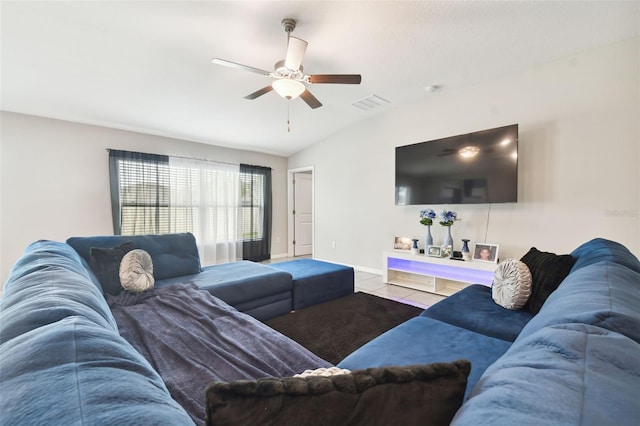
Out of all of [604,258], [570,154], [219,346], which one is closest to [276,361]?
[219,346]

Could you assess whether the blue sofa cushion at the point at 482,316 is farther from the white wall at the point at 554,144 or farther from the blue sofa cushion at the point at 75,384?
the white wall at the point at 554,144

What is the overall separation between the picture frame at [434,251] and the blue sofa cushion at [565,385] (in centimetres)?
320

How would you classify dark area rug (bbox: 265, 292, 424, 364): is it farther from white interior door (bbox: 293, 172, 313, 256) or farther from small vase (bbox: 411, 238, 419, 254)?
white interior door (bbox: 293, 172, 313, 256)

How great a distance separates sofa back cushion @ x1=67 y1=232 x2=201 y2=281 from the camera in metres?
2.38

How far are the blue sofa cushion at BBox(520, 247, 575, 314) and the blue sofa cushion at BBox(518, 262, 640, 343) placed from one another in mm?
516

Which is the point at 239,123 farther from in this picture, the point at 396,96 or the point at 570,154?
the point at 570,154

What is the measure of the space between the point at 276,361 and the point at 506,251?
3.33 m

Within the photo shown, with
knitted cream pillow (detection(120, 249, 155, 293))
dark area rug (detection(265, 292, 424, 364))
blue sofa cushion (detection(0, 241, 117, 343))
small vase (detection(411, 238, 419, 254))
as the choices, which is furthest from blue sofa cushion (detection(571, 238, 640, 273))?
knitted cream pillow (detection(120, 249, 155, 293))

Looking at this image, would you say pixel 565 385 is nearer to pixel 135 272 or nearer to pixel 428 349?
pixel 428 349

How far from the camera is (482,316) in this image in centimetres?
167

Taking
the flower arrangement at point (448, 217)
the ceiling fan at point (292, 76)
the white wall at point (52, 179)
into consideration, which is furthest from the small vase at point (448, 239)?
the white wall at point (52, 179)

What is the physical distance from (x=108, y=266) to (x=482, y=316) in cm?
268

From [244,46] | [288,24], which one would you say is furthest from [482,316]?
[244,46]

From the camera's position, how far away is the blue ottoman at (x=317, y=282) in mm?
2879
